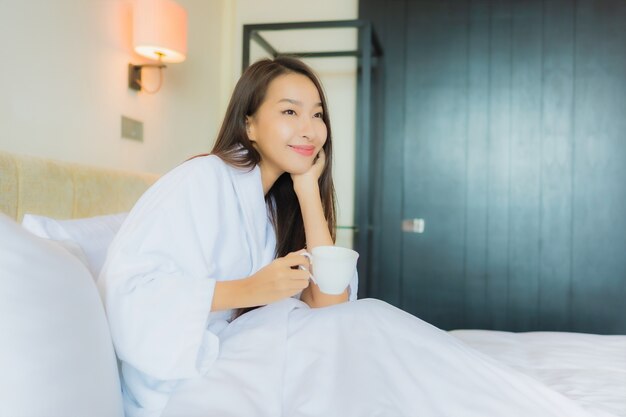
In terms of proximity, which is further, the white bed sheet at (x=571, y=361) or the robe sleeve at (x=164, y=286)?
the white bed sheet at (x=571, y=361)

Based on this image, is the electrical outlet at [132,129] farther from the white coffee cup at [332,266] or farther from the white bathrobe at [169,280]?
the white coffee cup at [332,266]

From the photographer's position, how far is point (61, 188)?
1.37 m

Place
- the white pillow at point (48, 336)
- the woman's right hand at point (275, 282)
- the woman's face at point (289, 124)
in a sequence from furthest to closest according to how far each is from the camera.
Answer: the woman's face at point (289, 124) → the woman's right hand at point (275, 282) → the white pillow at point (48, 336)

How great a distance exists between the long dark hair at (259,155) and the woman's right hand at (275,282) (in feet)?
0.92

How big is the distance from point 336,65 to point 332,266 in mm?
2127

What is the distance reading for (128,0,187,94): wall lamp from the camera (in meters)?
1.90

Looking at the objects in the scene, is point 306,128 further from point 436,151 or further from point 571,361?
point 436,151

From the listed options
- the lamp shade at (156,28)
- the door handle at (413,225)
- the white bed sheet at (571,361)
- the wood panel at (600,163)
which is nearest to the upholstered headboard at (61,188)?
the lamp shade at (156,28)

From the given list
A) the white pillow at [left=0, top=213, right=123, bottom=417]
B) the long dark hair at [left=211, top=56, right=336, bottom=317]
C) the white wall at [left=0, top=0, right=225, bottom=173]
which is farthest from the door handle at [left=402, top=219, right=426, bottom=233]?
the white pillow at [left=0, top=213, right=123, bottom=417]

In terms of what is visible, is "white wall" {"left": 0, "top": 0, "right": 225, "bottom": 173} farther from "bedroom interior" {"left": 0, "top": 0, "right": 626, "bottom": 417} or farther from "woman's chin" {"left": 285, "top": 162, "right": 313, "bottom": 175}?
"woman's chin" {"left": 285, "top": 162, "right": 313, "bottom": 175}

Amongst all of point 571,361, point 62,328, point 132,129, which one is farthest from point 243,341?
point 132,129

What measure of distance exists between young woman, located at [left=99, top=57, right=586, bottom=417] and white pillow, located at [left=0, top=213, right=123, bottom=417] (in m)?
0.13

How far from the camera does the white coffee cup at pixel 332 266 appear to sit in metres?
1.03

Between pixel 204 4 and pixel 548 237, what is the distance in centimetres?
210
